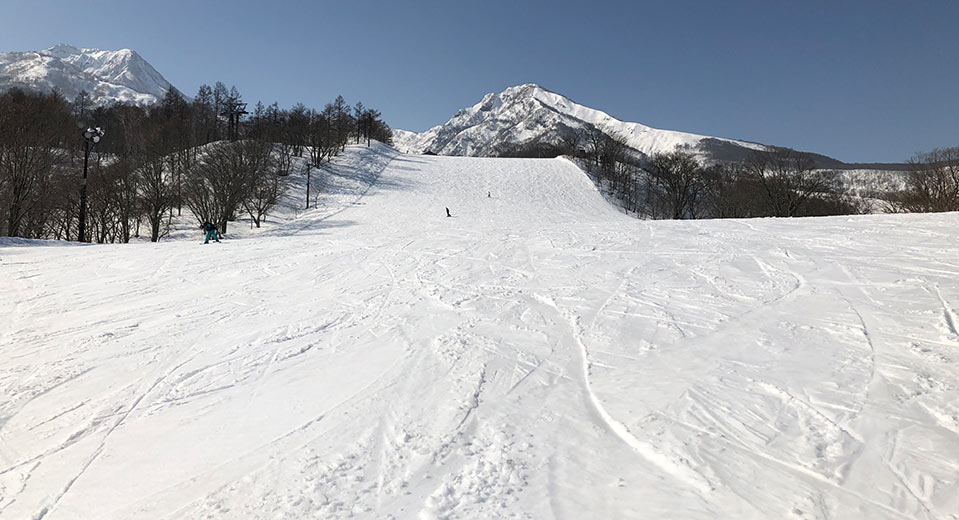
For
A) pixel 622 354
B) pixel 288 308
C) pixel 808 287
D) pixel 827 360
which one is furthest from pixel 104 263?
pixel 808 287

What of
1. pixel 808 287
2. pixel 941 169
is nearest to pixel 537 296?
pixel 808 287

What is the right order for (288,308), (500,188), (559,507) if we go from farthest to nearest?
1. (500,188)
2. (288,308)
3. (559,507)

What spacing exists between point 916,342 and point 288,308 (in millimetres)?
9644

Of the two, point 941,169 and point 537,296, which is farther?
point 941,169

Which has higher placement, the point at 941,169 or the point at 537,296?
the point at 941,169

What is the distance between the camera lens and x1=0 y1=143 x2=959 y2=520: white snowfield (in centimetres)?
314

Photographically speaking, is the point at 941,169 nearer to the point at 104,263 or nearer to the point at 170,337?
the point at 170,337

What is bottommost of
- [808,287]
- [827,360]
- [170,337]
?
[170,337]

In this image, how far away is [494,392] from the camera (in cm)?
465

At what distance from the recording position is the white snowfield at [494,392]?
3.14 metres

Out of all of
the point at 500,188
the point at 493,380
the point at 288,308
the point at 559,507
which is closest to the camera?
the point at 559,507

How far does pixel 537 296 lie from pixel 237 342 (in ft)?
17.2

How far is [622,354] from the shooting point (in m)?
5.63

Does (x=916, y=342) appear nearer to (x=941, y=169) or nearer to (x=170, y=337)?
(x=170, y=337)
